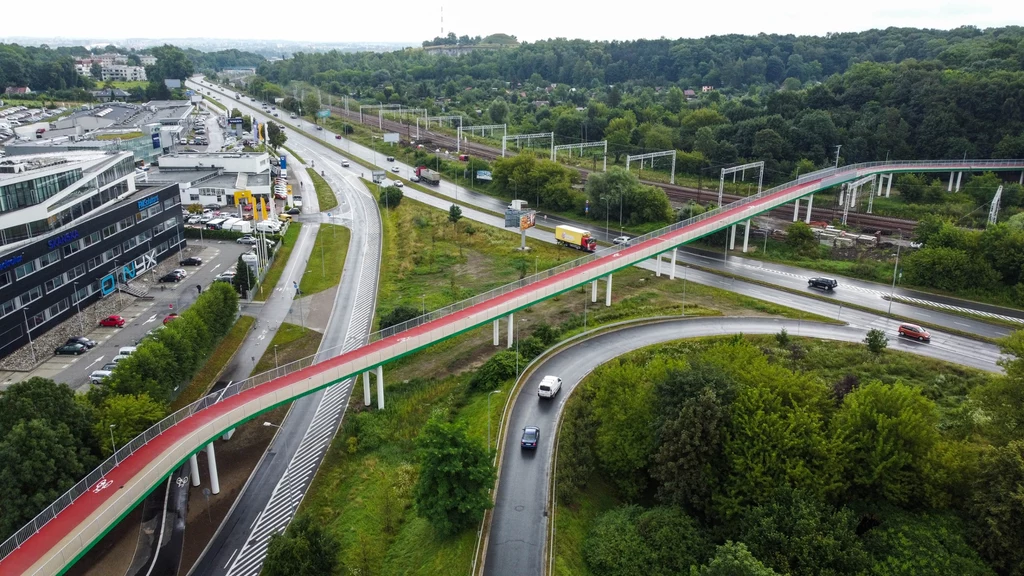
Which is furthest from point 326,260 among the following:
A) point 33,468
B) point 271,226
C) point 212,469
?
point 33,468

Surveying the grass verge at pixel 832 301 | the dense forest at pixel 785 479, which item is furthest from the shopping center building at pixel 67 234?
the grass verge at pixel 832 301

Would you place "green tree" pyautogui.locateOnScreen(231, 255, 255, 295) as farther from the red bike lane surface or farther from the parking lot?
the red bike lane surface

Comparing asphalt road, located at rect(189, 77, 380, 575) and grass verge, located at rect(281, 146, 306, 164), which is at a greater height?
grass verge, located at rect(281, 146, 306, 164)

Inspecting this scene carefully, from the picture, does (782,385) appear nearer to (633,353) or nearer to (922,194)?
(633,353)

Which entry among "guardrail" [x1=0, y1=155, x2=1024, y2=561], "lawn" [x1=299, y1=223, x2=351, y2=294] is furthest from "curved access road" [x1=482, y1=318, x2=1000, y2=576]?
"lawn" [x1=299, y1=223, x2=351, y2=294]

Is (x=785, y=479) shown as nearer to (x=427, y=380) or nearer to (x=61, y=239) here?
(x=427, y=380)

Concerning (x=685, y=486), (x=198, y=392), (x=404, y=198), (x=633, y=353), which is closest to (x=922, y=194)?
(x=633, y=353)
